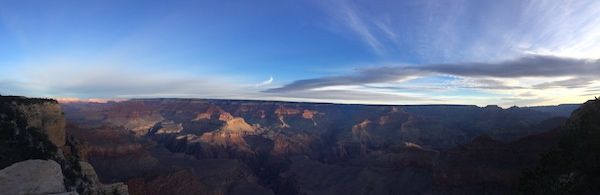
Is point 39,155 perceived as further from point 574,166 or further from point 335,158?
point 335,158

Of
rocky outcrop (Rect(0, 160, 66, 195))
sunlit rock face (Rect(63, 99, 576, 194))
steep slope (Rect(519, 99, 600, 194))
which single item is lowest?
sunlit rock face (Rect(63, 99, 576, 194))

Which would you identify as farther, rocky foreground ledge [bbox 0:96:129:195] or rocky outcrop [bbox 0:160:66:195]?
rocky foreground ledge [bbox 0:96:129:195]

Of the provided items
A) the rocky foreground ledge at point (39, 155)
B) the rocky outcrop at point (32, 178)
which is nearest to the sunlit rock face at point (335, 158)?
A: the rocky foreground ledge at point (39, 155)

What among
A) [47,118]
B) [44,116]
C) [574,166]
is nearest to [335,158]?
[47,118]

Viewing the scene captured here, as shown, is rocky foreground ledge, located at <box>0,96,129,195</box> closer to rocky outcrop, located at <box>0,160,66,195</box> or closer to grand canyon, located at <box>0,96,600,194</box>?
rocky outcrop, located at <box>0,160,66,195</box>

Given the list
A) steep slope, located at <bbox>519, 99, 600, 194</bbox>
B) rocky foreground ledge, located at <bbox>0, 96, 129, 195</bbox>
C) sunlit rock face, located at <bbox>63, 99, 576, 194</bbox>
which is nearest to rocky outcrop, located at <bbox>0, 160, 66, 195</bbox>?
rocky foreground ledge, located at <bbox>0, 96, 129, 195</bbox>

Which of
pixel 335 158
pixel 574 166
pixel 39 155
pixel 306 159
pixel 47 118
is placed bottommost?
pixel 335 158

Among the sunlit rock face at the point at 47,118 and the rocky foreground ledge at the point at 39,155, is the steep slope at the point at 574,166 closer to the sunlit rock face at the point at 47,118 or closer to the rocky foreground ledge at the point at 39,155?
the rocky foreground ledge at the point at 39,155

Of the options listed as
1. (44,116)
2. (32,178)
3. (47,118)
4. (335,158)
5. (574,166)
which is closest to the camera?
(574,166)

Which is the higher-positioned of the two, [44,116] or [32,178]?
[44,116]

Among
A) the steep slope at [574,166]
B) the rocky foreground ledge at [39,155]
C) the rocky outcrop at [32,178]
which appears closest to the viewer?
the steep slope at [574,166]
